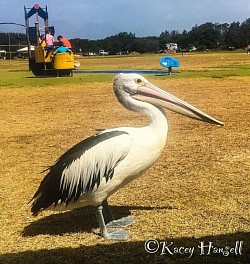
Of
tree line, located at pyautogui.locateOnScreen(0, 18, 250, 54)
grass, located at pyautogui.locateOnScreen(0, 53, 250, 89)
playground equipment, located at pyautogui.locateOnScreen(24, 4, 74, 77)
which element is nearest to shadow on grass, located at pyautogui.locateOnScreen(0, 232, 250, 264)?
grass, located at pyautogui.locateOnScreen(0, 53, 250, 89)

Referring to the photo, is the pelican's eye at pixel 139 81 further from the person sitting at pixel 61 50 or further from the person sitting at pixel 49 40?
the person sitting at pixel 49 40

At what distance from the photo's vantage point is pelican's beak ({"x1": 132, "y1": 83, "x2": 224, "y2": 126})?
10.3 feet

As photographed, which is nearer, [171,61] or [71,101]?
[71,101]

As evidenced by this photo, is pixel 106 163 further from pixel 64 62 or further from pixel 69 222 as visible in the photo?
pixel 64 62

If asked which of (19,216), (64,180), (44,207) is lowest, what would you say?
(19,216)

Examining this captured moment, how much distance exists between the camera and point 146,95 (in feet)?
10.5

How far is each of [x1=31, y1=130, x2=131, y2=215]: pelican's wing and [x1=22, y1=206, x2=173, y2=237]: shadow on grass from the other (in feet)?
1.22

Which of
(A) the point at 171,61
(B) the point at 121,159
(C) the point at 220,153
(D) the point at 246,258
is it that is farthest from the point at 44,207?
(A) the point at 171,61

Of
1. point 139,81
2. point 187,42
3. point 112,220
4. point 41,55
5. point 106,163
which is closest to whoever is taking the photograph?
point 106,163

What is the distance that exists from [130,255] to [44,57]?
17.4m

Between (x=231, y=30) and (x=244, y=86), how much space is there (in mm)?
93604

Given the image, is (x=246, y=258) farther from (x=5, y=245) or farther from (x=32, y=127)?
(x=32, y=127)

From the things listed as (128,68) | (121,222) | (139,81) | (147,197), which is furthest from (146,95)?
(128,68)

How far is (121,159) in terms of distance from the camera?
2971mm
